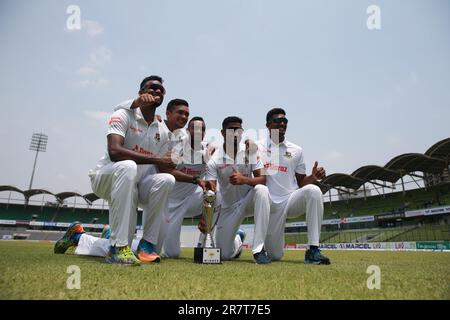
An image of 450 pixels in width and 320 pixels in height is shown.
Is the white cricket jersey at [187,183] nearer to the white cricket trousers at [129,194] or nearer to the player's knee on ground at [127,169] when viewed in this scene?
the white cricket trousers at [129,194]

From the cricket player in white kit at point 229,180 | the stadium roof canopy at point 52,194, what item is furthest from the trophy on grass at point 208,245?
the stadium roof canopy at point 52,194

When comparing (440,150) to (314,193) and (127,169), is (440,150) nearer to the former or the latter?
(314,193)

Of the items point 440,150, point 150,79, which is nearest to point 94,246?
point 150,79

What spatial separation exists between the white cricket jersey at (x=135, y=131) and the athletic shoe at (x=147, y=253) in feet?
2.71

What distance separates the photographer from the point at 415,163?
94.3 feet

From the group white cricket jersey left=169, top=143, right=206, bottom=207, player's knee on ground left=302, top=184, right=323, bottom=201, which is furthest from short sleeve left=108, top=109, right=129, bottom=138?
player's knee on ground left=302, top=184, right=323, bottom=201

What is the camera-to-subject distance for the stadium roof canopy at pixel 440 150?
2569 centimetres

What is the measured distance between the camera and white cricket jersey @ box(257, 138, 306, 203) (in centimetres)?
423

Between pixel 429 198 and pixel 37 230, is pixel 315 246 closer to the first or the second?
pixel 429 198
